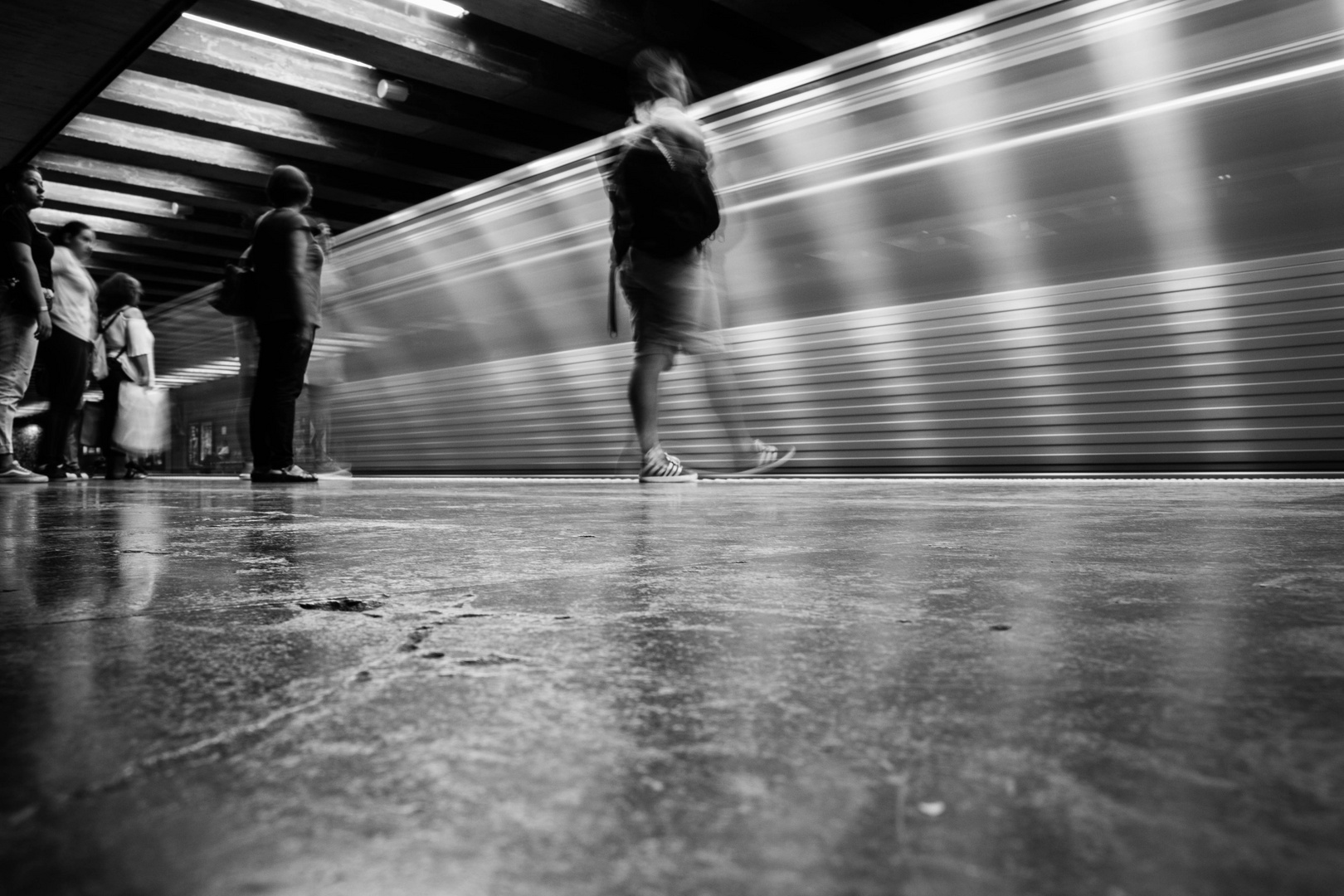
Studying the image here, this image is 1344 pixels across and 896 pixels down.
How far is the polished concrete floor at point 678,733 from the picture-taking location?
0.27 metres

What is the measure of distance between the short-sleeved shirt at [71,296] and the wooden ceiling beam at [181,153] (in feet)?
7.13

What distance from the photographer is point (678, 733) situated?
0.40m

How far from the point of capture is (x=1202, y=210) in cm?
432

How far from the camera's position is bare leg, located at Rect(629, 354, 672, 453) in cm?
415

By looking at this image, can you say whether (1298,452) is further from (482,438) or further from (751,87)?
(482,438)

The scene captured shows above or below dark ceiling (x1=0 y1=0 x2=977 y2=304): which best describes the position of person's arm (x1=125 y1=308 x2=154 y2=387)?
below

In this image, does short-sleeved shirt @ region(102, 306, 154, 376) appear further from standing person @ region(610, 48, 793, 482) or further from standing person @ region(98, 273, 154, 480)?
standing person @ region(610, 48, 793, 482)

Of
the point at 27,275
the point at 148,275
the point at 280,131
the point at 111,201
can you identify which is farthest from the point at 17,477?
the point at 148,275

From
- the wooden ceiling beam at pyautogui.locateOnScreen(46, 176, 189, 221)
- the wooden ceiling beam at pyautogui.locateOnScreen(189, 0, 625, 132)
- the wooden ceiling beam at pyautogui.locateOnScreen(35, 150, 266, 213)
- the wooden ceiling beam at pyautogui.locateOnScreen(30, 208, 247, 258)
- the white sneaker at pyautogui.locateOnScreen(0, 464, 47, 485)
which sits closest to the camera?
the white sneaker at pyautogui.locateOnScreen(0, 464, 47, 485)

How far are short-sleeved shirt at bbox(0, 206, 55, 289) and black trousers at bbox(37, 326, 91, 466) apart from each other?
79cm

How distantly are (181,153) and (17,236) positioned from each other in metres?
3.82

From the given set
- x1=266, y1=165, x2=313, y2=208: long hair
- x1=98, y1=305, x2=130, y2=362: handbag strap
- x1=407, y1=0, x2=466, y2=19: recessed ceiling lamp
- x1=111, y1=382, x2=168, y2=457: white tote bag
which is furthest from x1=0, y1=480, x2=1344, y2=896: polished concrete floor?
x1=98, y1=305, x2=130, y2=362: handbag strap

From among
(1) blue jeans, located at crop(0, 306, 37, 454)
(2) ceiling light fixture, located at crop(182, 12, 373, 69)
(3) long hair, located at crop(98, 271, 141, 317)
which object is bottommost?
(1) blue jeans, located at crop(0, 306, 37, 454)

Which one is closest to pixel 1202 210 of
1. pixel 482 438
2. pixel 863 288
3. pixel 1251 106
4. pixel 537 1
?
pixel 1251 106
